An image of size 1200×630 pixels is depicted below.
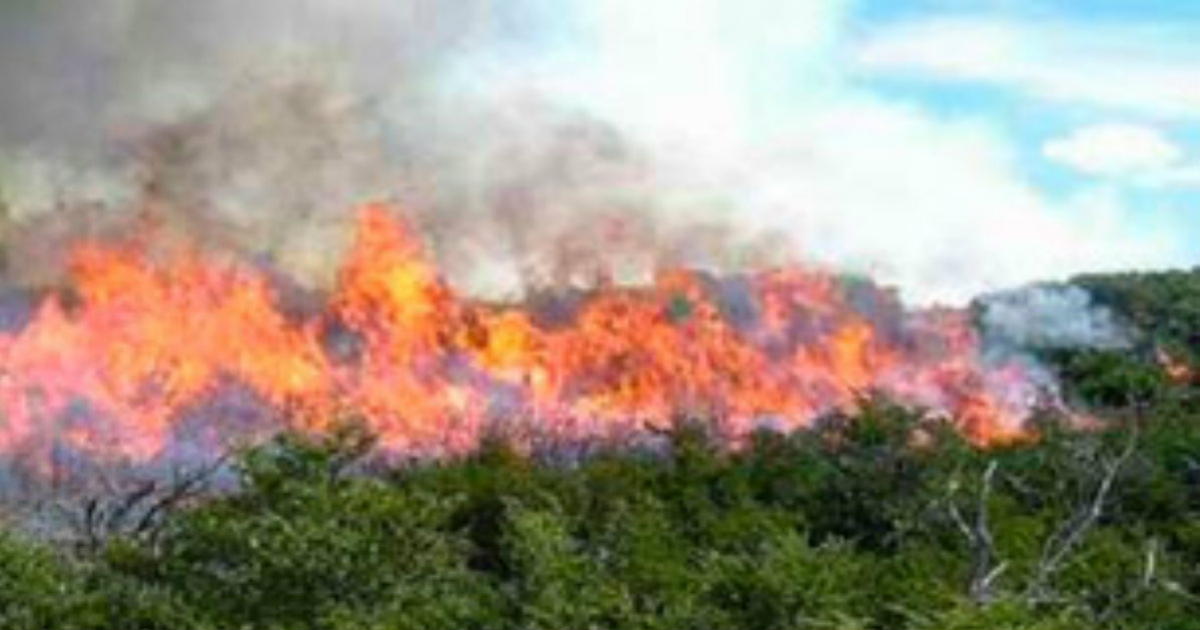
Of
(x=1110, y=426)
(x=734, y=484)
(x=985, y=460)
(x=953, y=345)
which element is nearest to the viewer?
(x=734, y=484)

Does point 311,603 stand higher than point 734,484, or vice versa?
point 311,603

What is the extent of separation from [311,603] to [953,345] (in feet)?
488

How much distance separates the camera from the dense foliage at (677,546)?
165 ft

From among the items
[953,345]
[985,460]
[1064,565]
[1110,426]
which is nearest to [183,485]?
[1064,565]

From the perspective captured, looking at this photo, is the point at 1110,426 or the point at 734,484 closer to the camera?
the point at 734,484

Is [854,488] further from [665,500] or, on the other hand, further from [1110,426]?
[1110,426]

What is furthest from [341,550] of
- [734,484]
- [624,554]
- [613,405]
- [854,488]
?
[613,405]

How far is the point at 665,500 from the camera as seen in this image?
354 feet

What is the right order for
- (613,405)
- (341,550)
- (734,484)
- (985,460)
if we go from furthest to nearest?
(613,405), (985,460), (734,484), (341,550)

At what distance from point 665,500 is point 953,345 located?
91499mm

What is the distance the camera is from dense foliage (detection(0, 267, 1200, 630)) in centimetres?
5044

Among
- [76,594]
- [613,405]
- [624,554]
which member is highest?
[76,594]

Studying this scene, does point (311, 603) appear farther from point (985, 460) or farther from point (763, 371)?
point (763, 371)

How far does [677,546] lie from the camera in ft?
271
